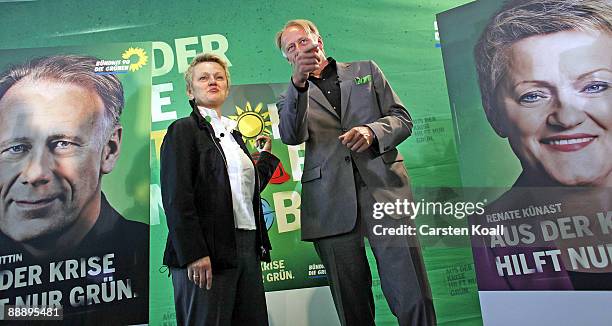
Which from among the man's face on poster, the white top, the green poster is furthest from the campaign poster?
the man's face on poster

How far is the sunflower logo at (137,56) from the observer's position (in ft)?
8.42

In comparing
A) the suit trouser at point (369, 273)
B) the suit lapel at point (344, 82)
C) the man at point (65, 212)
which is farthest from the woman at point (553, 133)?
the man at point (65, 212)

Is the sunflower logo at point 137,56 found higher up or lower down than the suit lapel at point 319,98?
higher up

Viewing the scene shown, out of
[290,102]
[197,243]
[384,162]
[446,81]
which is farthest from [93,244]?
[446,81]

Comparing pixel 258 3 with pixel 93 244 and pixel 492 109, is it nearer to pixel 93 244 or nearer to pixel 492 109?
pixel 492 109

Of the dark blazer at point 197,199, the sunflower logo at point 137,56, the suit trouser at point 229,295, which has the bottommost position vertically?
the suit trouser at point 229,295

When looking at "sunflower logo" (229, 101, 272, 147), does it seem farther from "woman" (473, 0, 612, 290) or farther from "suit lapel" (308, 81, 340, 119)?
"woman" (473, 0, 612, 290)

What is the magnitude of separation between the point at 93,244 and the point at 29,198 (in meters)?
0.38

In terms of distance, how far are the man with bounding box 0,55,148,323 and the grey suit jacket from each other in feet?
3.07

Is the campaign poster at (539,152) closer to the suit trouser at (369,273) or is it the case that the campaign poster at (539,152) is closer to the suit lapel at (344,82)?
the suit trouser at (369,273)

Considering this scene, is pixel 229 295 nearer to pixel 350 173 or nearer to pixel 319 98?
pixel 350 173

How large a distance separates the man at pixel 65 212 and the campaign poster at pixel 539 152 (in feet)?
5.64

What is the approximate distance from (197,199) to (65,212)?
36.0 inches

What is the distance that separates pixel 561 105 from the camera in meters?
2.31
